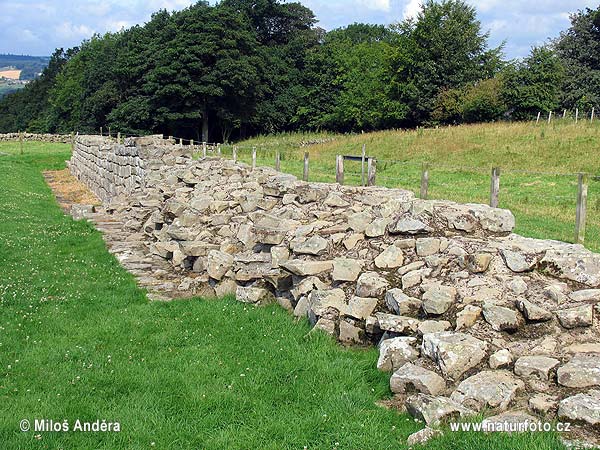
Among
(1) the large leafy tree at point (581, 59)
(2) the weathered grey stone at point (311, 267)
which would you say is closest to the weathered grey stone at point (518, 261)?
(2) the weathered grey stone at point (311, 267)

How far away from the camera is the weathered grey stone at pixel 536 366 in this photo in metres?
5.91

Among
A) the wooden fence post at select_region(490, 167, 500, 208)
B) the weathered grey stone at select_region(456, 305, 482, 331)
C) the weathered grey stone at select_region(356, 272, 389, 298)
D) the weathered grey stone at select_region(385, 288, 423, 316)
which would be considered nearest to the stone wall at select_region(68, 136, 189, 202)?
the wooden fence post at select_region(490, 167, 500, 208)

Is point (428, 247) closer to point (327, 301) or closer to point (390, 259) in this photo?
point (390, 259)

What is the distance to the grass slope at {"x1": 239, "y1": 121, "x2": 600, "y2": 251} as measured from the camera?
1621cm

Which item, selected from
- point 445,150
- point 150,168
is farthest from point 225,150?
point 150,168

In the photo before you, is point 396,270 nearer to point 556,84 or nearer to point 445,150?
point 445,150

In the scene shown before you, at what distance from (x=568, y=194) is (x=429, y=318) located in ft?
46.2

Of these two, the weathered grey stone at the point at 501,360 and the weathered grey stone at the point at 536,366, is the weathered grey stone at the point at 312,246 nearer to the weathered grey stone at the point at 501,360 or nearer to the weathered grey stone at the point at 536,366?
the weathered grey stone at the point at 501,360

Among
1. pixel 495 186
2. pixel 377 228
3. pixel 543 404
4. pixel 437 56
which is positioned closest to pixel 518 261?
pixel 377 228

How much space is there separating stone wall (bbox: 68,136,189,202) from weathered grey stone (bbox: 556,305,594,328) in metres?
16.8

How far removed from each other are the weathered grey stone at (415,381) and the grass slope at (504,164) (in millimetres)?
7447

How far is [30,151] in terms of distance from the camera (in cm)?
5012

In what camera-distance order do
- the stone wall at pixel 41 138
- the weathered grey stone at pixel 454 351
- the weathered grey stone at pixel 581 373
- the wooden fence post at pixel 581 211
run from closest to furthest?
the weathered grey stone at pixel 581 373 < the weathered grey stone at pixel 454 351 < the wooden fence post at pixel 581 211 < the stone wall at pixel 41 138

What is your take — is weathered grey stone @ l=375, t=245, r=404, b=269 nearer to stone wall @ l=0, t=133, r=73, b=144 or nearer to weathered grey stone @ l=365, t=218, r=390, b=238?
weathered grey stone @ l=365, t=218, r=390, b=238
